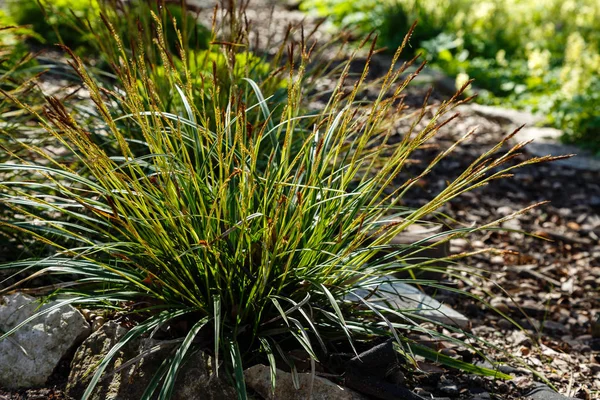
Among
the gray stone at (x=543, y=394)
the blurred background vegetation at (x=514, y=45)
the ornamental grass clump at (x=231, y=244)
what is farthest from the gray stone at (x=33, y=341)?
the blurred background vegetation at (x=514, y=45)

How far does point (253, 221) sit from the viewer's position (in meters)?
2.31

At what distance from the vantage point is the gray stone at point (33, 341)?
2.26m

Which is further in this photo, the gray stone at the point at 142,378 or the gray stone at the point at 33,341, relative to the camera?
the gray stone at the point at 33,341

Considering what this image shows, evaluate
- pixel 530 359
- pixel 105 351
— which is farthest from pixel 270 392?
pixel 530 359

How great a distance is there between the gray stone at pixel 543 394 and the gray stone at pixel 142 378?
1111mm

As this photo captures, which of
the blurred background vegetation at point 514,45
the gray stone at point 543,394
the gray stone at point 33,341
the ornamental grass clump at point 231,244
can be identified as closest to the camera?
the ornamental grass clump at point 231,244

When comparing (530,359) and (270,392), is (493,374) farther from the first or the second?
(270,392)

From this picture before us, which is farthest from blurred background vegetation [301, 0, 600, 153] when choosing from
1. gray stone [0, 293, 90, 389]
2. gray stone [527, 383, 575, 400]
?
gray stone [0, 293, 90, 389]

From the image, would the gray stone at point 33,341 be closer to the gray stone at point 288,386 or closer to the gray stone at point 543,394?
the gray stone at point 288,386

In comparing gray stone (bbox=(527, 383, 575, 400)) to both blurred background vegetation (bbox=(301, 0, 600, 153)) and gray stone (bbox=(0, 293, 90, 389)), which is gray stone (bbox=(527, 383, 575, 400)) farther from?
blurred background vegetation (bbox=(301, 0, 600, 153))

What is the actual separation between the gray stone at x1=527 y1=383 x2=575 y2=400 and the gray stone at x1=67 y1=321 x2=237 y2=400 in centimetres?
111

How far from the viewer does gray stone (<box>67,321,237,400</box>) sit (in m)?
2.11

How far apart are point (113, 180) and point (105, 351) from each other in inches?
21.3

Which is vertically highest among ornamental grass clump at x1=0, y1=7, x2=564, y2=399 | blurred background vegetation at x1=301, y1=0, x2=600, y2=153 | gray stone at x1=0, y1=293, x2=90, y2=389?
ornamental grass clump at x1=0, y1=7, x2=564, y2=399
